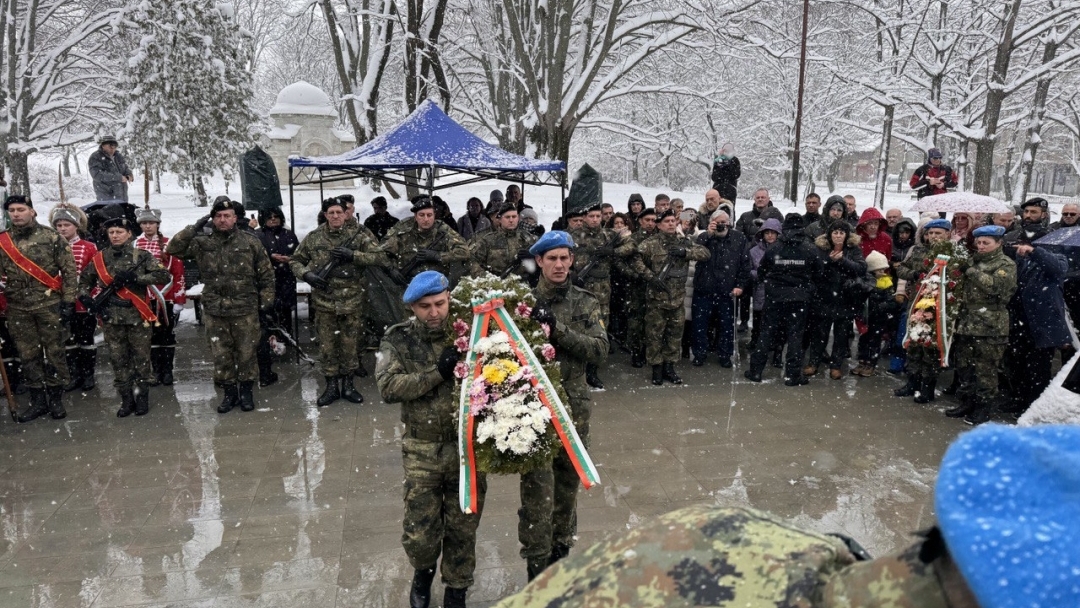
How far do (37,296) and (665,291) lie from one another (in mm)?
6534

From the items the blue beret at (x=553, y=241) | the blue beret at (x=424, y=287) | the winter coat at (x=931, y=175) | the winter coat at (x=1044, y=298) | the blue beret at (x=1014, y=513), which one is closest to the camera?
the blue beret at (x=1014, y=513)

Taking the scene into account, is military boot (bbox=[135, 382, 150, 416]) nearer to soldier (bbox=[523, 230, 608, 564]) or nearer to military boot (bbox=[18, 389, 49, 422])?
military boot (bbox=[18, 389, 49, 422])

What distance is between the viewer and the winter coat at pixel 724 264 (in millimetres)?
8508

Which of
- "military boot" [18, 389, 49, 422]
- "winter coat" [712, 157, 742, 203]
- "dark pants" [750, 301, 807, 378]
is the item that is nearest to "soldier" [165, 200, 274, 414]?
"military boot" [18, 389, 49, 422]

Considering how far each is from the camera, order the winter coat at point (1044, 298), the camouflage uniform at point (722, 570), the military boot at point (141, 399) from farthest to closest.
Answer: the military boot at point (141, 399), the winter coat at point (1044, 298), the camouflage uniform at point (722, 570)

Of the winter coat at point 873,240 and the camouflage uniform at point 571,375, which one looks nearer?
the camouflage uniform at point 571,375

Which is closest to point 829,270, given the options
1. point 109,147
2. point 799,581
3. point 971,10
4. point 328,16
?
point 799,581

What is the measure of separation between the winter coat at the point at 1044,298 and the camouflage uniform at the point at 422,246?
18.8 feet

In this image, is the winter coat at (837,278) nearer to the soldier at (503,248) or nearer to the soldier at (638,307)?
the soldier at (638,307)

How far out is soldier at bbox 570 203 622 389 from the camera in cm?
833

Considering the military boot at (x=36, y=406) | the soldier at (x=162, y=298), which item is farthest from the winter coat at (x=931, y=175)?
the military boot at (x=36, y=406)

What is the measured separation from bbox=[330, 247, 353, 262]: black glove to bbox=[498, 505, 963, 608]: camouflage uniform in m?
6.34

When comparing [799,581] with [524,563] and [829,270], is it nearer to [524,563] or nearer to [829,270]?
[524,563]

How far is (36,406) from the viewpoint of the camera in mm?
6832
